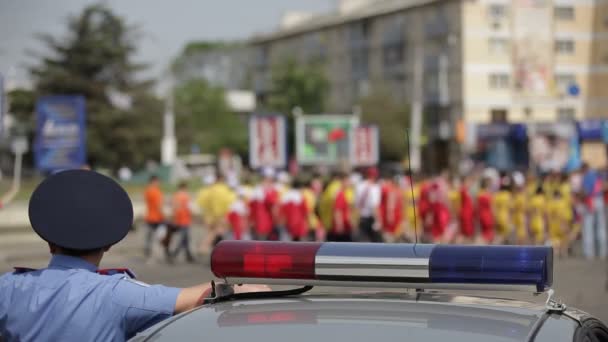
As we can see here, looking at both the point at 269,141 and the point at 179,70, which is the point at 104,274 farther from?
the point at 179,70

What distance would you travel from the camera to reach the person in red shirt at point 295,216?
824 inches

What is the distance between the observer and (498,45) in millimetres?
74062

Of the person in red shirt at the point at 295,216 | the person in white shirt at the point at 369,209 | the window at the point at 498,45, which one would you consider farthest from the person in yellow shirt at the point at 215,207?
the window at the point at 498,45

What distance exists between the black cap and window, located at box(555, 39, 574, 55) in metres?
63.5

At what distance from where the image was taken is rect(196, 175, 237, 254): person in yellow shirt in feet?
70.7

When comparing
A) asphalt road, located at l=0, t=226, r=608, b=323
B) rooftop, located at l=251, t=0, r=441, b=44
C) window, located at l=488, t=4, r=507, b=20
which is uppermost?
rooftop, located at l=251, t=0, r=441, b=44

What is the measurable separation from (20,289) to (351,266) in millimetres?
1053

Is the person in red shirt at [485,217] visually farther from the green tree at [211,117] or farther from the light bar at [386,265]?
the green tree at [211,117]

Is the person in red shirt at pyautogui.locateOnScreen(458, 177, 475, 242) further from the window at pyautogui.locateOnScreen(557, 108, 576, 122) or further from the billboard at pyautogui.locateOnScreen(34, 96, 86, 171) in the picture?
the window at pyautogui.locateOnScreen(557, 108, 576, 122)

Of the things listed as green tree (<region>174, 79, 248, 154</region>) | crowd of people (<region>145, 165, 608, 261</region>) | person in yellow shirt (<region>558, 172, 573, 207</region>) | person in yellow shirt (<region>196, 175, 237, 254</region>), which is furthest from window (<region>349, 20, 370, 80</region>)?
person in yellow shirt (<region>196, 175, 237, 254</region>)

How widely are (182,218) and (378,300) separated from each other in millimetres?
18274

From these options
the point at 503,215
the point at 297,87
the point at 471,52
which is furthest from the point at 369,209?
the point at 297,87

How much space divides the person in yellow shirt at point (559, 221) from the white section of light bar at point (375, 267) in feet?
64.8

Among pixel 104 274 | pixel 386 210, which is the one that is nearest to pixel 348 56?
pixel 386 210
